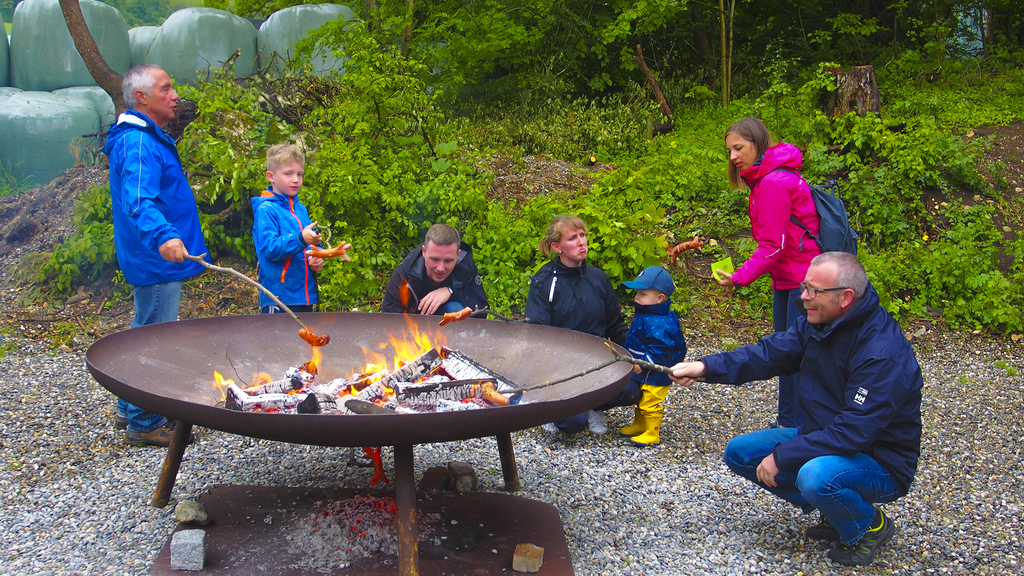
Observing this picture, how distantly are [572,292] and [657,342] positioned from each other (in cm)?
52

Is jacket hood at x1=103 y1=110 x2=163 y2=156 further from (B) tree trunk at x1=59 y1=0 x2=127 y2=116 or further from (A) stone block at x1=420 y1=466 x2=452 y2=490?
(B) tree trunk at x1=59 y1=0 x2=127 y2=116

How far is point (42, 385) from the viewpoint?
4.36m

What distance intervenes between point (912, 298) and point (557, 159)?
405cm

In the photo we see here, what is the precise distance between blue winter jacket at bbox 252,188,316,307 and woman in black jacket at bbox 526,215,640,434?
1.20 m

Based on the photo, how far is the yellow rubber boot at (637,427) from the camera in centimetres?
372

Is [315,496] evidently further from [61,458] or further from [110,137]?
[110,137]

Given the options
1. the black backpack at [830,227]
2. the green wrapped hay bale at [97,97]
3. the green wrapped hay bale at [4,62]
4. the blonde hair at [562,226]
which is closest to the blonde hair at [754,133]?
the black backpack at [830,227]

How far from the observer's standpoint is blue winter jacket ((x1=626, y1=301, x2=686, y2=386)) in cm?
358

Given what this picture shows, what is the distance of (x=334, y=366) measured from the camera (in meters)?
3.14

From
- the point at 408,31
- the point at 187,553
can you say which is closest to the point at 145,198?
the point at 187,553

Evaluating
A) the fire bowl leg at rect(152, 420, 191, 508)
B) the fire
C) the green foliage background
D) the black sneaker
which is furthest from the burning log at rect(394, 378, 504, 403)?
the green foliage background

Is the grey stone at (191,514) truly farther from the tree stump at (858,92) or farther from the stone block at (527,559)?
the tree stump at (858,92)

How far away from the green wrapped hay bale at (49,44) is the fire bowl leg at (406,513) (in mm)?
8079

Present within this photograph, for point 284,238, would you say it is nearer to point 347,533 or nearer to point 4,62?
A: point 347,533
